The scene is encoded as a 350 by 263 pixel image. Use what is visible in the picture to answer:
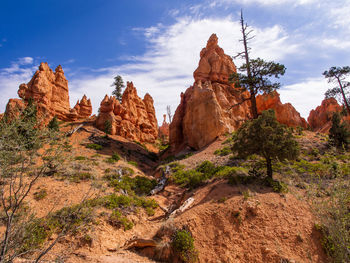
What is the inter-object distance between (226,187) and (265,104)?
28.9 meters

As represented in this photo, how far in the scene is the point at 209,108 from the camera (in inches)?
925

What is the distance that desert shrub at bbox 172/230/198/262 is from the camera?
22.1 feet

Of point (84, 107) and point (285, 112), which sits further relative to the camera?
point (84, 107)

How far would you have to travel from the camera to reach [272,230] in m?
7.05

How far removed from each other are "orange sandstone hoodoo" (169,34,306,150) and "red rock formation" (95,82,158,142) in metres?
9.14

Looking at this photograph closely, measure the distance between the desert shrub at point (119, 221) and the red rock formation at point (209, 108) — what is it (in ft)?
50.7

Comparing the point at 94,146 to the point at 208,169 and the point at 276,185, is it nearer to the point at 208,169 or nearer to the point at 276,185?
the point at 208,169

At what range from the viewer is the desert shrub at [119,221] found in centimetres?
891

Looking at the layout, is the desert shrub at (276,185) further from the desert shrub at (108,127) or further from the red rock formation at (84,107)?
the red rock formation at (84,107)

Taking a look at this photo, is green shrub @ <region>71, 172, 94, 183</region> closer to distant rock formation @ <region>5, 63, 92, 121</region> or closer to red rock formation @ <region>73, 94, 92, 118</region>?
distant rock formation @ <region>5, 63, 92, 121</region>

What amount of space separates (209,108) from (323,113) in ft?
122

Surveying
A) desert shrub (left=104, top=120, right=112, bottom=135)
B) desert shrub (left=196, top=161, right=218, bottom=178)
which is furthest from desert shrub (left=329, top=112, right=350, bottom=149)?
desert shrub (left=104, top=120, right=112, bottom=135)

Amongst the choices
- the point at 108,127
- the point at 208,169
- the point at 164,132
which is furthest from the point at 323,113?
the point at 108,127

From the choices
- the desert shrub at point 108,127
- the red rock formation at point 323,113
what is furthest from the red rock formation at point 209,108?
the red rock formation at point 323,113
